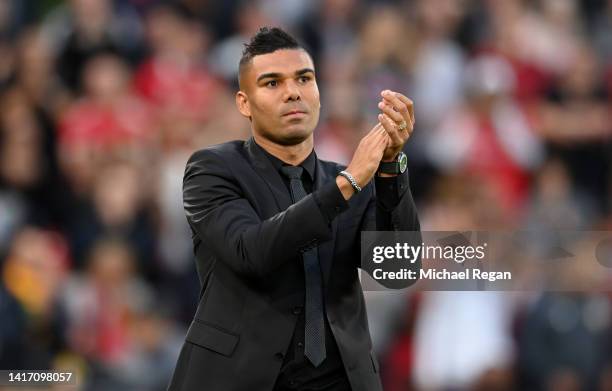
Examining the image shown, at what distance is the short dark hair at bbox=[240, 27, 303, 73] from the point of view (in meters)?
3.43

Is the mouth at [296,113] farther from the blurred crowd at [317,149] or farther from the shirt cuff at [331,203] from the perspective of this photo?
the blurred crowd at [317,149]

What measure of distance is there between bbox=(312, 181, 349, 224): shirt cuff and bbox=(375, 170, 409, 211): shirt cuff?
0.69 ft

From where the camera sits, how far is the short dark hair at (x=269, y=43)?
343 centimetres

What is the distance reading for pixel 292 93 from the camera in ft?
10.9

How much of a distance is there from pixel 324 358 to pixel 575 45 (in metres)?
5.62

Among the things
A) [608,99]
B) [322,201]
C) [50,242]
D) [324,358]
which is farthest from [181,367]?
[608,99]

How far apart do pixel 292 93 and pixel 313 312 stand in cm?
62

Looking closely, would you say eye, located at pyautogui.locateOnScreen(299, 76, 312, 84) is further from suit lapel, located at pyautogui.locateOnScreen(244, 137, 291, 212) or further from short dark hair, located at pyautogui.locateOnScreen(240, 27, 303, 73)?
suit lapel, located at pyautogui.locateOnScreen(244, 137, 291, 212)

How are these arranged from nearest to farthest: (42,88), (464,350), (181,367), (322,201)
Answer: (322,201) → (181,367) → (464,350) → (42,88)

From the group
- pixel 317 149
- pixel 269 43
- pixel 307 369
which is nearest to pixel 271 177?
pixel 269 43

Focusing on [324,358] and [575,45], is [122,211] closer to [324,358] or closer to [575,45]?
[575,45]

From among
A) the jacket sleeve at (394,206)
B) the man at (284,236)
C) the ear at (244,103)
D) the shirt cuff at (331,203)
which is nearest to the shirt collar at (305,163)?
the man at (284,236)

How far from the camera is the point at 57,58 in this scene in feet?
26.3

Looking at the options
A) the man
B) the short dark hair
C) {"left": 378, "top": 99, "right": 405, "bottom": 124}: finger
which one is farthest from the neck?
{"left": 378, "top": 99, "right": 405, "bottom": 124}: finger
